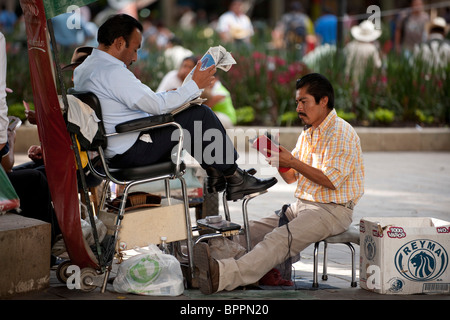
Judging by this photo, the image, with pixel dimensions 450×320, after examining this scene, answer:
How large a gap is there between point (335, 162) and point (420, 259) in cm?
72

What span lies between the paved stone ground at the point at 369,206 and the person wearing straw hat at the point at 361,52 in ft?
4.36

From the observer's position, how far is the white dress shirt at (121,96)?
4176 mm

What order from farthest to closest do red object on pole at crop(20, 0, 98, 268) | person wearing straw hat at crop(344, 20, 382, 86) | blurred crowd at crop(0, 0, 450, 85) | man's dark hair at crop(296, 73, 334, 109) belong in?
1. blurred crowd at crop(0, 0, 450, 85)
2. person wearing straw hat at crop(344, 20, 382, 86)
3. man's dark hair at crop(296, 73, 334, 109)
4. red object on pole at crop(20, 0, 98, 268)

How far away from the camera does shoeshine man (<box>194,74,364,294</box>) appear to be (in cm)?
411

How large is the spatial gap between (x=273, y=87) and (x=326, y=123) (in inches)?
231

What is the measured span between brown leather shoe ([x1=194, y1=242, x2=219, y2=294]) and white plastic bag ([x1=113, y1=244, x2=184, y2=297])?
4.5 inches

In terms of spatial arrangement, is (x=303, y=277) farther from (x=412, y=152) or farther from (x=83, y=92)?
(x=412, y=152)

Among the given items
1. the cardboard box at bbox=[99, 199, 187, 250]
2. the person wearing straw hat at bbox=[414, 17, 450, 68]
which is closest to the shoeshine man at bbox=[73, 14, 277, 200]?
the cardboard box at bbox=[99, 199, 187, 250]

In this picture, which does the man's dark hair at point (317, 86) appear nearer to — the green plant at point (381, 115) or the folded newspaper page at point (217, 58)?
the folded newspaper page at point (217, 58)

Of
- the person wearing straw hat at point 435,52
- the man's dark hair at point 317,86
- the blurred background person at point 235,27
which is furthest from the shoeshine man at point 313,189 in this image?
the blurred background person at point 235,27

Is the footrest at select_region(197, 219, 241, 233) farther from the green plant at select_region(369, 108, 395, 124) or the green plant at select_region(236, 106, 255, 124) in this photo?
the green plant at select_region(369, 108, 395, 124)

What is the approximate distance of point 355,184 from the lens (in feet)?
14.4

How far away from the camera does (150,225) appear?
4.21 m

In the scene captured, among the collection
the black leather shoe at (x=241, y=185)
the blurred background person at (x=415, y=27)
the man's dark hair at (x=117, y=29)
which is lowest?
the black leather shoe at (x=241, y=185)
